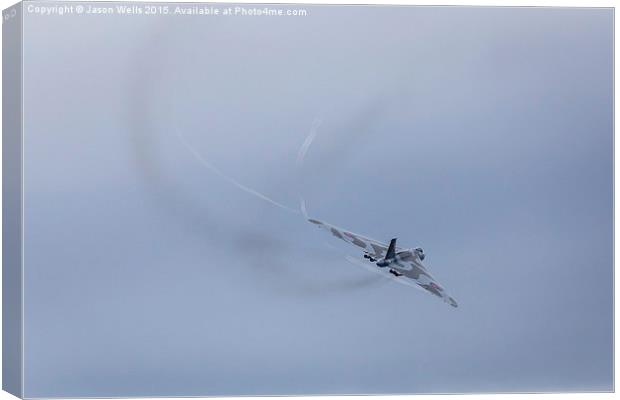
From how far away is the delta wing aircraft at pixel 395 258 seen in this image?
1344 centimetres

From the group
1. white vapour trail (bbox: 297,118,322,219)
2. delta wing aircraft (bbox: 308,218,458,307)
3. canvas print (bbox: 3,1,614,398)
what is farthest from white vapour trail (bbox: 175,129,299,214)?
delta wing aircraft (bbox: 308,218,458,307)

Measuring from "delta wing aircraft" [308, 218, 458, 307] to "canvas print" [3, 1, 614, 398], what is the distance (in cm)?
2

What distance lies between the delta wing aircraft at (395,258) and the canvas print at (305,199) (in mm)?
17

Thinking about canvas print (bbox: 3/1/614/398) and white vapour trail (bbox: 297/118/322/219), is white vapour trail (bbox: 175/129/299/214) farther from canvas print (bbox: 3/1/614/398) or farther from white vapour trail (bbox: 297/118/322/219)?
white vapour trail (bbox: 297/118/322/219)

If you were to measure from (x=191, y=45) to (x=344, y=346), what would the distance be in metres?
2.89

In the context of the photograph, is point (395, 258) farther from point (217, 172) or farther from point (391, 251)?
point (217, 172)

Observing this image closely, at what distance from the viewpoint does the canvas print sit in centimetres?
1318

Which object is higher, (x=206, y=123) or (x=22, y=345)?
(x=206, y=123)

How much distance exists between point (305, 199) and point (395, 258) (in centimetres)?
93

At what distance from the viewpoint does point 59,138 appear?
518 inches

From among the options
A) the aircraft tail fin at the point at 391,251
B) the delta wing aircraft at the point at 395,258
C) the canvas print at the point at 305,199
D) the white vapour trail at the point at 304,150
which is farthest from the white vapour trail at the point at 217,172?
the aircraft tail fin at the point at 391,251

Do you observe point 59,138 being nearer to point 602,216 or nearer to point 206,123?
point 206,123

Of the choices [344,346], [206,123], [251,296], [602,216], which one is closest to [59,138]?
[206,123]

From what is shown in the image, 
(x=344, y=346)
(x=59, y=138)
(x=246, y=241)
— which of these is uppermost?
(x=59, y=138)
